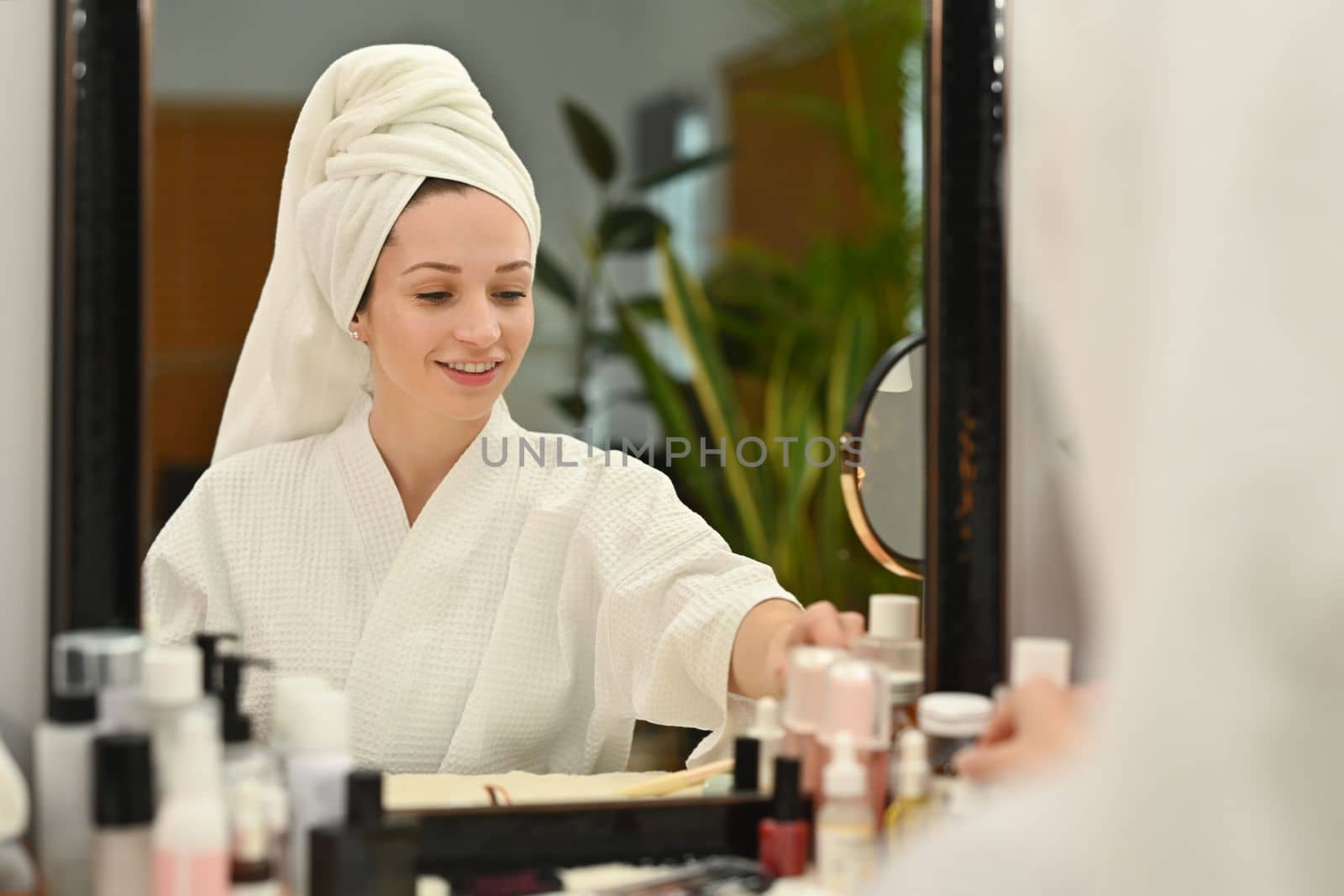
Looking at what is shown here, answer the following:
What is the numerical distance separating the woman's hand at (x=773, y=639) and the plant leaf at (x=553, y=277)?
0.23 meters

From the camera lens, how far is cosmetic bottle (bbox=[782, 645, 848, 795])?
0.77m

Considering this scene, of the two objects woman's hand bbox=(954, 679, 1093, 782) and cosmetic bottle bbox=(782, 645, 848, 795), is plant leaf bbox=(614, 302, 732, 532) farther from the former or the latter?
woman's hand bbox=(954, 679, 1093, 782)

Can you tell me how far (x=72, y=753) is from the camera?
665mm

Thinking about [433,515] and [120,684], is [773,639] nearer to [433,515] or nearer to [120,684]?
[433,515]

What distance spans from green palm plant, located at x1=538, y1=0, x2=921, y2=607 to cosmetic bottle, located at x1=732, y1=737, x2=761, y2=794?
3.9 inches

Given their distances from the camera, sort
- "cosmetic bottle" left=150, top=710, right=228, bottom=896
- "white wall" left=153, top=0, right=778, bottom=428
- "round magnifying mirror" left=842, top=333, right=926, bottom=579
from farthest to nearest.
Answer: "round magnifying mirror" left=842, top=333, right=926, bottom=579 < "white wall" left=153, top=0, right=778, bottom=428 < "cosmetic bottle" left=150, top=710, right=228, bottom=896

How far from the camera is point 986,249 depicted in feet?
2.66

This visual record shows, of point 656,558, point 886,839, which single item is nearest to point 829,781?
point 886,839

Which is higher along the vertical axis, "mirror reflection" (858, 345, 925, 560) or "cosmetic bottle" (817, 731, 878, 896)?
"mirror reflection" (858, 345, 925, 560)

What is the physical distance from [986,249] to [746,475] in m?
0.21

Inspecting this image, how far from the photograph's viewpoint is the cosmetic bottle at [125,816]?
0.63m

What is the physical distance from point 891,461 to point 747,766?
0.22 meters

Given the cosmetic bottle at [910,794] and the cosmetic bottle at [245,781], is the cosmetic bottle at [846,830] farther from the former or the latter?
the cosmetic bottle at [245,781]

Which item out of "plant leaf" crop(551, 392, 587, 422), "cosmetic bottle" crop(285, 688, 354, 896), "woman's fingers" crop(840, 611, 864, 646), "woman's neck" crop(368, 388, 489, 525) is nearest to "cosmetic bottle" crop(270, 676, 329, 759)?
"cosmetic bottle" crop(285, 688, 354, 896)
